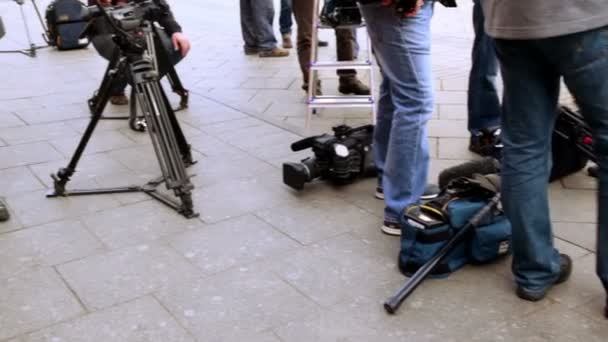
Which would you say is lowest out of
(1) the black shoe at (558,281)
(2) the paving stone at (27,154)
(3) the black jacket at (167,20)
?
(2) the paving stone at (27,154)

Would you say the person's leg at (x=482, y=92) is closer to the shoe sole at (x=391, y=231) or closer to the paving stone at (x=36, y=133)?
the shoe sole at (x=391, y=231)

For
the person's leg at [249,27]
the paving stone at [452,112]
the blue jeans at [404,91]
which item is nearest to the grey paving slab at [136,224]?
the blue jeans at [404,91]

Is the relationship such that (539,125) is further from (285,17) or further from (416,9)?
(285,17)

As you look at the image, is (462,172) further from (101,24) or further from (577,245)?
(101,24)

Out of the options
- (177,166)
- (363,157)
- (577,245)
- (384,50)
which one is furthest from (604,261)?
(177,166)

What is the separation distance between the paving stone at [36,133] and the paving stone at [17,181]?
2.12 ft

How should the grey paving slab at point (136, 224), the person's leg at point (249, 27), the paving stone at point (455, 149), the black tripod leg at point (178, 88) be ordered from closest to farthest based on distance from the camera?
the grey paving slab at point (136, 224), the paving stone at point (455, 149), the black tripod leg at point (178, 88), the person's leg at point (249, 27)

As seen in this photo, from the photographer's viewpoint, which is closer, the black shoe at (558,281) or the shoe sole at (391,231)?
the black shoe at (558,281)

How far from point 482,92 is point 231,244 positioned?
2.00 metres

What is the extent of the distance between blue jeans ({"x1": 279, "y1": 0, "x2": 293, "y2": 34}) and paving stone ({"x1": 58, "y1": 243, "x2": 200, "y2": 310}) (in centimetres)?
557

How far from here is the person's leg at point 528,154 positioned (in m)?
2.58

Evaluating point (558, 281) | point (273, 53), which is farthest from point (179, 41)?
point (273, 53)

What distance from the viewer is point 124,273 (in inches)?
125

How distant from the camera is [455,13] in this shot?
10523 millimetres
